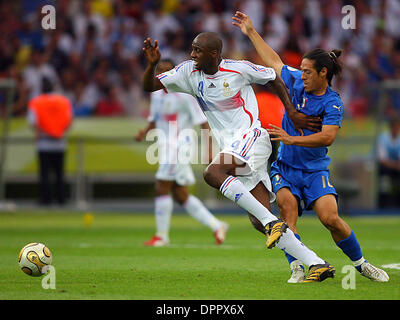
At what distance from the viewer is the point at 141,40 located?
19438 mm

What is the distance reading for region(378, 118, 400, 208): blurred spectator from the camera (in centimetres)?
1702

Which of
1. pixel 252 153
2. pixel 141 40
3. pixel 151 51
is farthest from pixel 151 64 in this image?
pixel 141 40

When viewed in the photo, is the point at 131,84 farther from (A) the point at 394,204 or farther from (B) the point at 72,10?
(A) the point at 394,204

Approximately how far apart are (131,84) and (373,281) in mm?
11942

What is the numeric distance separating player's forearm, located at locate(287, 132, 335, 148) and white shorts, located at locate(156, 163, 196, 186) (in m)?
4.79

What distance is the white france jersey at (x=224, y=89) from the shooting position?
7398mm

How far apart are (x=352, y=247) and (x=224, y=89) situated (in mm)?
1883

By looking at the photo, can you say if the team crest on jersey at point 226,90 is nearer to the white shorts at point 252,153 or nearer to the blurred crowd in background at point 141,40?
the white shorts at point 252,153

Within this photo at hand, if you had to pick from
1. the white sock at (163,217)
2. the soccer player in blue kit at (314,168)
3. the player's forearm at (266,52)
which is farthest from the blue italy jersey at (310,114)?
the white sock at (163,217)

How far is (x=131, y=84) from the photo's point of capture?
18078mm

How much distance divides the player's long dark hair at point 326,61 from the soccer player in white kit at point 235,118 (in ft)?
1.34

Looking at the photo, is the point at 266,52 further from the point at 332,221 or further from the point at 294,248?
the point at 294,248
